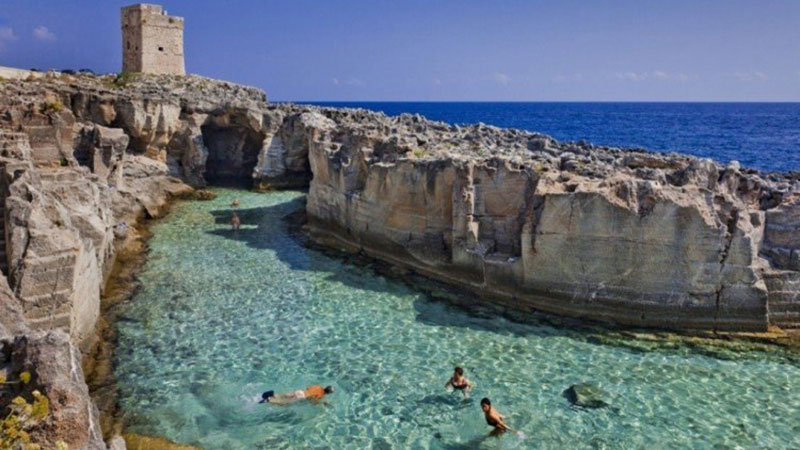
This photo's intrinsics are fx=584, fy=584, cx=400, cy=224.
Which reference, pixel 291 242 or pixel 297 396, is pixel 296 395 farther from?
pixel 291 242

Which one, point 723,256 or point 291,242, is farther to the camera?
point 291,242

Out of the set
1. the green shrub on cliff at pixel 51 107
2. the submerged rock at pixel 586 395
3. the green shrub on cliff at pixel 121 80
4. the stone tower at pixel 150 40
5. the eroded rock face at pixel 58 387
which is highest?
the stone tower at pixel 150 40

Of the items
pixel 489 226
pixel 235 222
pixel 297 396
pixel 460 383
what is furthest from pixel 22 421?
pixel 235 222

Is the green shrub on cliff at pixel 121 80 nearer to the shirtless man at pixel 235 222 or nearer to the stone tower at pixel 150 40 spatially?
the stone tower at pixel 150 40

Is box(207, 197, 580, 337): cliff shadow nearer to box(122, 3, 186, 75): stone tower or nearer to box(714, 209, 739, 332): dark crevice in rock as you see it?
box(714, 209, 739, 332): dark crevice in rock

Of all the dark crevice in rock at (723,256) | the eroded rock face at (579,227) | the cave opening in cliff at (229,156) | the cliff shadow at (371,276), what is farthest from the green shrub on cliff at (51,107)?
the dark crevice in rock at (723,256)

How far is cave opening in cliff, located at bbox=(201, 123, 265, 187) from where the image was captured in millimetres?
35531

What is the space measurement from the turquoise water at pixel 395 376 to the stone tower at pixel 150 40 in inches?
1282

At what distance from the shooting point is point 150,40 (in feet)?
146

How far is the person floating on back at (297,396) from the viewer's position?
11.2 m

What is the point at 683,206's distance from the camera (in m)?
14.1

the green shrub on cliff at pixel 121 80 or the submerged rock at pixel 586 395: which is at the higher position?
the green shrub on cliff at pixel 121 80

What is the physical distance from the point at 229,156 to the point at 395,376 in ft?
88.2

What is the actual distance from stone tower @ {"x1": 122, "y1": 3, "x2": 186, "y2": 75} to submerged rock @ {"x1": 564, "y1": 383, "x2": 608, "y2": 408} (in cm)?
4277
